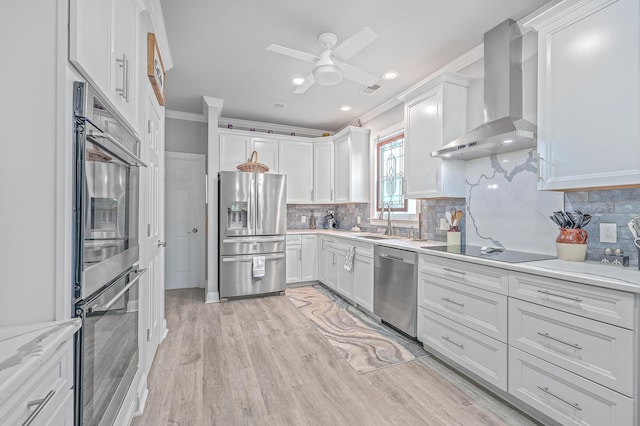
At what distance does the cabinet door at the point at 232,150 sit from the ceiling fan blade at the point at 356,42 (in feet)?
8.57

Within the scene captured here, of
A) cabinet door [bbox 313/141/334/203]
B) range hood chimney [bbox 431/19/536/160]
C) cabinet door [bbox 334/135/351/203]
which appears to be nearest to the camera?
range hood chimney [bbox 431/19/536/160]

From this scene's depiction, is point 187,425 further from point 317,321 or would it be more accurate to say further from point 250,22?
point 250,22

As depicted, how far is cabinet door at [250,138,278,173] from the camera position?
186 inches

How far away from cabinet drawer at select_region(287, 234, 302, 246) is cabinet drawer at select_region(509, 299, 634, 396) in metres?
3.18

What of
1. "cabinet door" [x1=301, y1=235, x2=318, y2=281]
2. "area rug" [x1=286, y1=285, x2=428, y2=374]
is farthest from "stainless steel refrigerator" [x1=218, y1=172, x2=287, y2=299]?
"area rug" [x1=286, y1=285, x2=428, y2=374]

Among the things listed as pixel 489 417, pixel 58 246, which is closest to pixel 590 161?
pixel 489 417

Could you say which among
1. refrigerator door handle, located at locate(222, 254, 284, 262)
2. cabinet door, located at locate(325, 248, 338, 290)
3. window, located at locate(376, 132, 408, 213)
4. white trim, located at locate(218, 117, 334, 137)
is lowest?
cabinet door, located at locate(325, 248, 338, 290)

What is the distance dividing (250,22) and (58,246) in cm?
228

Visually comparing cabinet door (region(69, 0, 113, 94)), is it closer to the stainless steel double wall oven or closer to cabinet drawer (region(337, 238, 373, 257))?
the stainless steel double wall oven

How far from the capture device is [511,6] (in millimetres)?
2215

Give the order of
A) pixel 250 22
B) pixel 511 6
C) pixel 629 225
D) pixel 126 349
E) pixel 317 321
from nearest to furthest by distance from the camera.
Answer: pixel 126 349 → pixel 629 225 → pixel 511 6 → pixel 250 22 → pixel 317 321

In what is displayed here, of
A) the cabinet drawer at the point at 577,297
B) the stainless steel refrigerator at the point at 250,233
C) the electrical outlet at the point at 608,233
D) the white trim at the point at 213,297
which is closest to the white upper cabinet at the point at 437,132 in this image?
the electrical outlet at the point at 608,233

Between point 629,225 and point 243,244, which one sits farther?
point 243,244

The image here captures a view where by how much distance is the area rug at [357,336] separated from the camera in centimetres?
246
